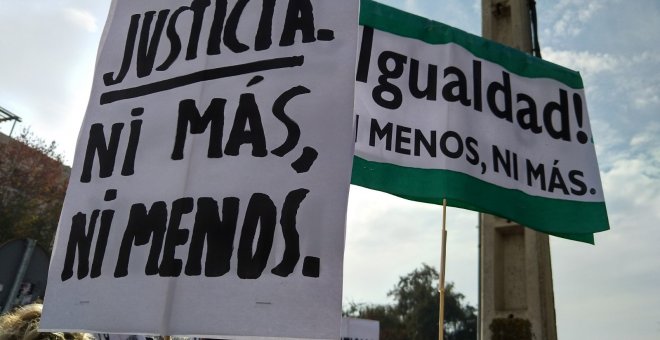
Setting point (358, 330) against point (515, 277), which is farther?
point (358, 330)

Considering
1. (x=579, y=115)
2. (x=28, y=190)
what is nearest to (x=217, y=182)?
(x=579, y=115)

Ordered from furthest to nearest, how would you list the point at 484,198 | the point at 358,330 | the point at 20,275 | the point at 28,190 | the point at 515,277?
the point at 28,190 → the point at 358,330 → the point at 515,277 → the point at 20,275 → the point at 484,198

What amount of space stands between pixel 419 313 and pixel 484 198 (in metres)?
42.8

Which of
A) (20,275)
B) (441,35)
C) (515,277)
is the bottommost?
(20,275)

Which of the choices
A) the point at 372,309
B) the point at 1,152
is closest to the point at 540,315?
the point at 1,152

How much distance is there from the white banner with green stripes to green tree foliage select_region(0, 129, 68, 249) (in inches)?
855

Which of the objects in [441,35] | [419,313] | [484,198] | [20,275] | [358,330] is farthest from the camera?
[419,313]

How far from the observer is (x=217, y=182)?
1.56 m

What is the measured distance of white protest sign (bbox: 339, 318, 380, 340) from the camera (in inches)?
466

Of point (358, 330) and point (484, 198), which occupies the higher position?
point (484, 198)

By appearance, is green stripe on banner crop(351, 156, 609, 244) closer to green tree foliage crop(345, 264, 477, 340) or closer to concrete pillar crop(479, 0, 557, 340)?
concrete pillar crop(479, 0, 557, 340)

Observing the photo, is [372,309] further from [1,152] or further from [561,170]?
[561,170]

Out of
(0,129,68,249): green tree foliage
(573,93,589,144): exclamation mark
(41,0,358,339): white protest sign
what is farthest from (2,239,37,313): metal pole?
(0,129,68,249): green tree foliage

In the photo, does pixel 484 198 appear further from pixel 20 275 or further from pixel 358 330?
pixel 358 330
